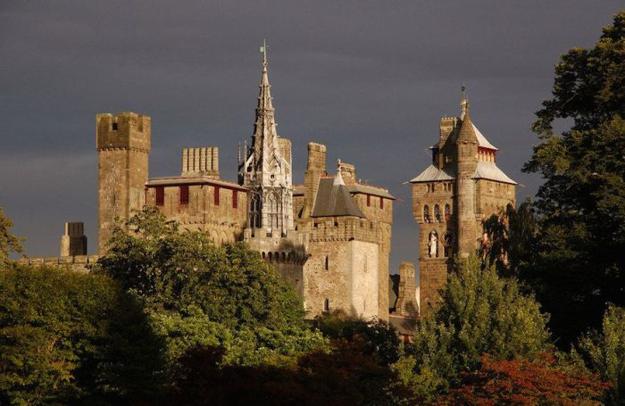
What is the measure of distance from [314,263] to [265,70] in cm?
1295

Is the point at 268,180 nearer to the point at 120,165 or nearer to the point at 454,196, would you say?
the point at 120,165

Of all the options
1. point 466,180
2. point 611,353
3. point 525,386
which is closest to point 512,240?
point 466,180

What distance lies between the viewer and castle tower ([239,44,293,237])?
445ft

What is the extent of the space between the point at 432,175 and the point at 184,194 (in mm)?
33919

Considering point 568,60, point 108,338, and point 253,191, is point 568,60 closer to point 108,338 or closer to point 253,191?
A: point 108,338

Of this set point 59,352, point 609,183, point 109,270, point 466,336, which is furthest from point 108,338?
point 109,270

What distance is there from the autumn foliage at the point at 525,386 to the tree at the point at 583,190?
8.76 meters

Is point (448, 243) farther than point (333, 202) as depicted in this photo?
Yes

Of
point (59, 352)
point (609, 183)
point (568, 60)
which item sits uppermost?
point (568, 60)

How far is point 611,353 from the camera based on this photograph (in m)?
85.3

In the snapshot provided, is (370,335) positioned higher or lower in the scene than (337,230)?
lower

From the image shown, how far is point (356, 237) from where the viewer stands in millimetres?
141875

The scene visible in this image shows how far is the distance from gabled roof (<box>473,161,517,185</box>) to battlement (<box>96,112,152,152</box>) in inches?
1340

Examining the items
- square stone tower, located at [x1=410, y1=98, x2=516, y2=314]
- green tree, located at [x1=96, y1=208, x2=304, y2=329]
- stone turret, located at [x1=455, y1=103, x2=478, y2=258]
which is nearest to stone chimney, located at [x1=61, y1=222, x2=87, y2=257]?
green tree, located at [x1=96, y1=208, x2=304, y2=329]
